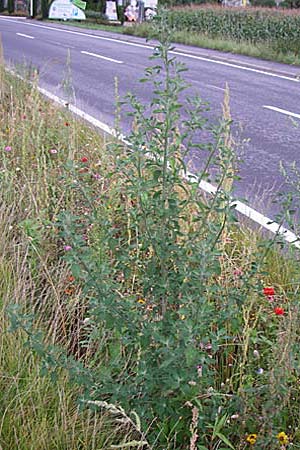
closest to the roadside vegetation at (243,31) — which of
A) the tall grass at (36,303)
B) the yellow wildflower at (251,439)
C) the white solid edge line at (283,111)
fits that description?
the white solid edge line at (283,111)

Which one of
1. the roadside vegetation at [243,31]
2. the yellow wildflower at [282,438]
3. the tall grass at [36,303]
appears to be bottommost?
the yellow wildflower at [282,438]

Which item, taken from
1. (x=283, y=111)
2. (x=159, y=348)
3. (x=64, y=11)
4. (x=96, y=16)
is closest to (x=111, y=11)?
(x=96, y=16)

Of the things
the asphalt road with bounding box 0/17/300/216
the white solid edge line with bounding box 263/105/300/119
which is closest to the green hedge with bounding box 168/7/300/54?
the asphalt road with bounding box 0/17/300/216

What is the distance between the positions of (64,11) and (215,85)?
2386cm

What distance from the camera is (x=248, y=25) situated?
20.8 metres

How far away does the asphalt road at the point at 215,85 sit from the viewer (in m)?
6.41

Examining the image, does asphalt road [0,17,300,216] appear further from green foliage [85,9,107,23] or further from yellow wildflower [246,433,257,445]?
green foliage [85,9,107,23]

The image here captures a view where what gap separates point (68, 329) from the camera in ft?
9.71

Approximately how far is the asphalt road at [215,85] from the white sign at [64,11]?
13251mm

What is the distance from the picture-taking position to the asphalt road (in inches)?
253

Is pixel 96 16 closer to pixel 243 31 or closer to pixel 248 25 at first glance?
pixel 243 31

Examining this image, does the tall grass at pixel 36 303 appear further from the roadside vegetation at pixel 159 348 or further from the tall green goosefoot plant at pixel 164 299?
the tall green goosefoot plant at pixel 164 299

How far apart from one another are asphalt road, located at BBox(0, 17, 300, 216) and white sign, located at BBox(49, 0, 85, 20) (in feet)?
43.5

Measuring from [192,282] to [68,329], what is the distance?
0.91 meters
